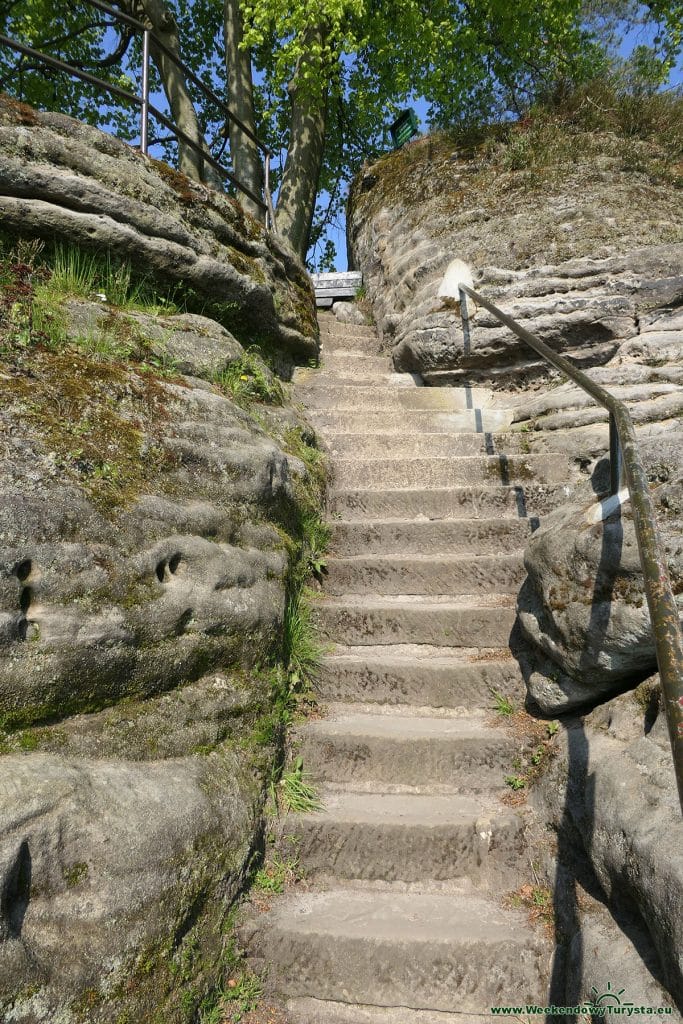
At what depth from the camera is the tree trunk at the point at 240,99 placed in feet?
30.0

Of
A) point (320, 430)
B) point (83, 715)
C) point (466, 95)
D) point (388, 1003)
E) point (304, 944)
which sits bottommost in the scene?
point (388, 1003)

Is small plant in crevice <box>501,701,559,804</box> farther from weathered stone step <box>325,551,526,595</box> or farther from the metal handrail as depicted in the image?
the metal handrail

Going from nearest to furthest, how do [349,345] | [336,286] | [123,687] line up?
1. [123,687]
2. [349,345]
3. [336,286]

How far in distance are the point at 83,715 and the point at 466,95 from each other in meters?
10.6

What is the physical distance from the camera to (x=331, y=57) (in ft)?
27.8

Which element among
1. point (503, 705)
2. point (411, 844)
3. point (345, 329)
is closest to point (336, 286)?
point (345, 329)

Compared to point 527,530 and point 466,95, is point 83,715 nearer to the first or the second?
point 527,530

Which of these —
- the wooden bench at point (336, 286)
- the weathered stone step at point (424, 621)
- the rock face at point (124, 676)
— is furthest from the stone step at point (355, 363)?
the weathered stone step at point (424, 621)

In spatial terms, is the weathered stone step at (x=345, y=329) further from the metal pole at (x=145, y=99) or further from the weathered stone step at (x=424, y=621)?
the weathered stone step at (x=424, y=621)

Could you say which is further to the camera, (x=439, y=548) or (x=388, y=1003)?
(x=439, y=548)

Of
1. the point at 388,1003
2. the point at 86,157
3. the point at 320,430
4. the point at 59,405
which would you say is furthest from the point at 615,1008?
the point at 86,157

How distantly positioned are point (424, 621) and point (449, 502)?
1214 millimetres

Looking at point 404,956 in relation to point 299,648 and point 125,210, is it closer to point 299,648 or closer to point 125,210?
point 299,648

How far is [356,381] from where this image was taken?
20.6 ft
